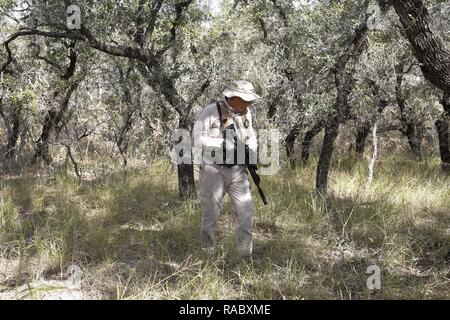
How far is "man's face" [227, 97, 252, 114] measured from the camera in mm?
4031

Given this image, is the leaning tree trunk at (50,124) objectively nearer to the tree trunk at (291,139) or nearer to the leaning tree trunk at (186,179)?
the leaning tree trunk at (186,179)

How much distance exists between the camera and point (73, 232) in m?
4.75

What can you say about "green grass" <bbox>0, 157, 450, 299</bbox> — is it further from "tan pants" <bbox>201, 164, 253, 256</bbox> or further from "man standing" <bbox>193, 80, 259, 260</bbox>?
"man standing" <bbox>193, 80, 259, 260</bbox>

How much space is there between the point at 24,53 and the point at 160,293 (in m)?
6.63

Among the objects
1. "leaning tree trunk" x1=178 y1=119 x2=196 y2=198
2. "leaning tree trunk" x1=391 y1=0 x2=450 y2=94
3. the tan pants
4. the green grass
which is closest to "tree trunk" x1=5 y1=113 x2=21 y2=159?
the green grass

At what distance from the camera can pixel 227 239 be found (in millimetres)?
4750

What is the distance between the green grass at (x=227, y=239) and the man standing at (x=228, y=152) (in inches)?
14.2

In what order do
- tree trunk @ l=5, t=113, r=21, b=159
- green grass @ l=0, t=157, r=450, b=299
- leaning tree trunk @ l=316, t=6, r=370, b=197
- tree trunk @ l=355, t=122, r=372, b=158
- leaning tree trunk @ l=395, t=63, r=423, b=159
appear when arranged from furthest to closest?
tree trunk @ l=355, t=122, r=372, b=158, tree trunk @ l=5, t=113, r=21, b=159, leaning tree trunk @ l=395, t=63, r=423, b=159, leaning tree trunk @ l=316, t=6, r=370, b=197, green grass @ l=0, t=157, r=450, b=299

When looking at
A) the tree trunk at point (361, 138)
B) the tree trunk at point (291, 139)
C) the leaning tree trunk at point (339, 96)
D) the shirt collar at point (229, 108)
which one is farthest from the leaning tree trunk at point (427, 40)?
the tree trunk at point (361, 138)

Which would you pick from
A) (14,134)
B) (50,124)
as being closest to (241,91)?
(50,124)

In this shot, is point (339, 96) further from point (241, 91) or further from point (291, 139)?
point (291, 139)

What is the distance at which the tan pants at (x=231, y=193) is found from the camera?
4133mm
